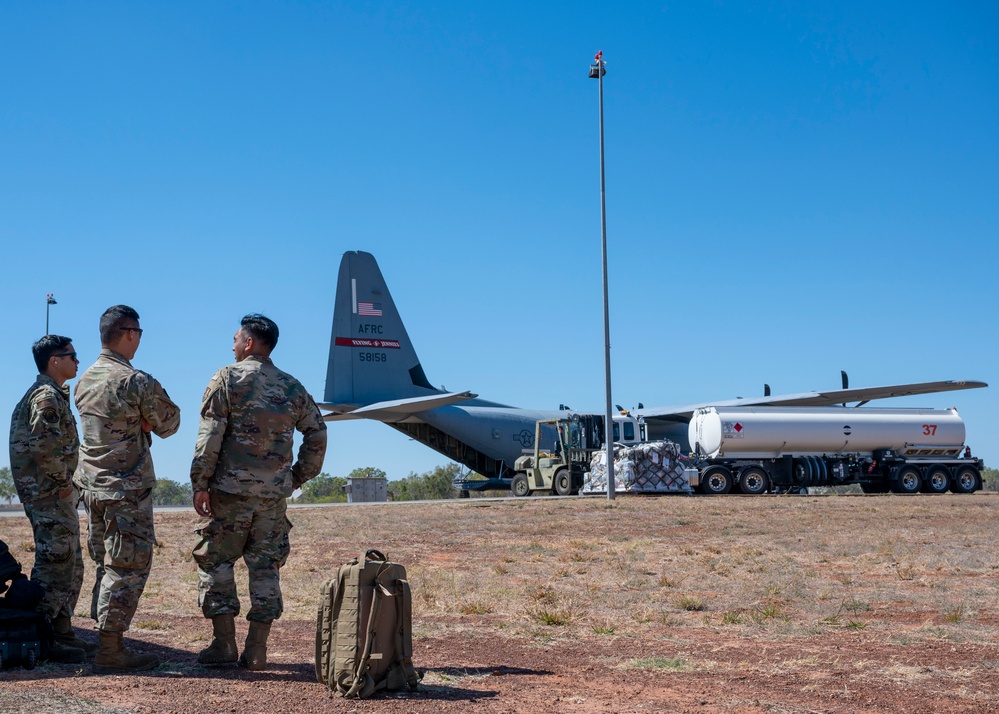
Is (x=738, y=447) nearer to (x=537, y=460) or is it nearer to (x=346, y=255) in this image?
(x=537, y=460)

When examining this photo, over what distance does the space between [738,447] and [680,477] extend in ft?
7.99

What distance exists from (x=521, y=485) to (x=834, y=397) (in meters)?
→ 12.4

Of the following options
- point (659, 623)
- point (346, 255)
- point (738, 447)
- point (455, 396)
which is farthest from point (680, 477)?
point (659, 623)

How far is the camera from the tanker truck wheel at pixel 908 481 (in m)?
31.7

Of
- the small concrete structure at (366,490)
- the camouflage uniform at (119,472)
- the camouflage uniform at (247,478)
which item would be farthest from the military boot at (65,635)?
the small concrete structure at (366,490)

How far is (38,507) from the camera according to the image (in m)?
6.47

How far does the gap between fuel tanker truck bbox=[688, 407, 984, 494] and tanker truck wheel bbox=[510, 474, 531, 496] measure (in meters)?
5.80

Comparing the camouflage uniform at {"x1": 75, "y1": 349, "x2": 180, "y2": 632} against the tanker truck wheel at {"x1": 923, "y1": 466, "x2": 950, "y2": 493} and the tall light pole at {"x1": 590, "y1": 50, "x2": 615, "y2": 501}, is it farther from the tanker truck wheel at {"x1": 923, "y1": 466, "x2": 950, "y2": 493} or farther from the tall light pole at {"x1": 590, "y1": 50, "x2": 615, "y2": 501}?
the tanker truck wheel at {"x1": 923, "y1": 466, "x2": 950, "y2": 493}

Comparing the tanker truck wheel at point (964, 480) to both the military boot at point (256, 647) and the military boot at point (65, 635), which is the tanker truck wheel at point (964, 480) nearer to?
the military boot at point (256, 647)

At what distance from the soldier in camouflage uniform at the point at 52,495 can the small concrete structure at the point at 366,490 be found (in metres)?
27.6

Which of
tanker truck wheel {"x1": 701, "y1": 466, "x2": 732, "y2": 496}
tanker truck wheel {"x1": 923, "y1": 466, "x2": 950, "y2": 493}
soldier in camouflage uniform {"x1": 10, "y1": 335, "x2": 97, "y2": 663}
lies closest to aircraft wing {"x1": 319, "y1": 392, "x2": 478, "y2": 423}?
tanker truck wheel {"x1": 701, "y1": 466, "x2": 732, "y2": 496}

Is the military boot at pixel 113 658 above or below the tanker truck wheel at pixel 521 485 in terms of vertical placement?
below

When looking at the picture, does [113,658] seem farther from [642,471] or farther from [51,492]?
[642,471]

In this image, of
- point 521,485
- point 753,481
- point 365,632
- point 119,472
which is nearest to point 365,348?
point 521,485
